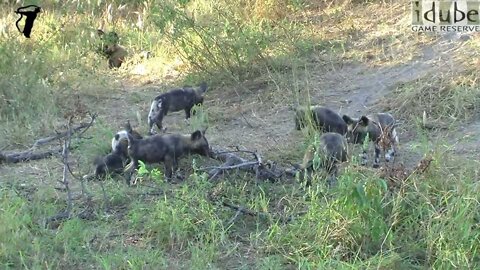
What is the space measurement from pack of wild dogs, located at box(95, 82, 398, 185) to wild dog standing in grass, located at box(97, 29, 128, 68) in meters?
4.04

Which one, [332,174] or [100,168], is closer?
[332,174]

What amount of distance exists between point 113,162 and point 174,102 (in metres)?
1.73

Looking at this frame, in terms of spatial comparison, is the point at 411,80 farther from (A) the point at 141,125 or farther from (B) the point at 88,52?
(B) the point at 88,52

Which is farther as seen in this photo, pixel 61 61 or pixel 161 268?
pixel 61 61

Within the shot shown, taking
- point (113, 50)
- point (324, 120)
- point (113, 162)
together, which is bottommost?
point (113, 162)

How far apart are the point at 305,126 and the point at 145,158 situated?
1.52 metres

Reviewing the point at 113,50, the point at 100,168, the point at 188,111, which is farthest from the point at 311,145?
the point at 113,50

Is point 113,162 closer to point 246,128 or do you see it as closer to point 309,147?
point 309,147

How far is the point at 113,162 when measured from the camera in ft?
21.5

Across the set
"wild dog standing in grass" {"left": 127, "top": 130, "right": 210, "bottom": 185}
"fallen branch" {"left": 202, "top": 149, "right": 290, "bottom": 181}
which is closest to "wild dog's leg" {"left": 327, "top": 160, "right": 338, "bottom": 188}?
"fallen branch" {"left": 202, "top": 149, "right": 290, "bottom": 181}

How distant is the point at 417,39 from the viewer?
9375 millimetres

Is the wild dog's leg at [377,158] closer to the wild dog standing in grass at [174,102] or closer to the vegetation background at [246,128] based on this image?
the vegetation background at [246,128]

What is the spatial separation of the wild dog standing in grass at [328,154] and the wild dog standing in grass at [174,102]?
2.11 metres

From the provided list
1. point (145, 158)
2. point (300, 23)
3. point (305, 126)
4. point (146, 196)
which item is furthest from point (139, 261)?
point (300, 23)
